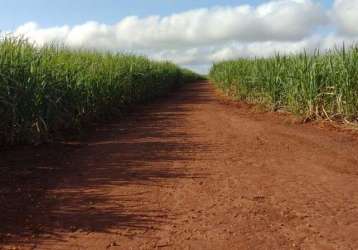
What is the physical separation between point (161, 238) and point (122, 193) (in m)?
1.44

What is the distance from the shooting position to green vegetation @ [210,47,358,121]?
10812mm

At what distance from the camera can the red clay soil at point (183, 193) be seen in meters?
4.39

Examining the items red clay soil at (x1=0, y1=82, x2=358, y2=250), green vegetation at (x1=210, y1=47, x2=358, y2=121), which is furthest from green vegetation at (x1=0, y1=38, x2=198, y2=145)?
green vegetation at (x1=210, y1=47, x2=358, y2=121)

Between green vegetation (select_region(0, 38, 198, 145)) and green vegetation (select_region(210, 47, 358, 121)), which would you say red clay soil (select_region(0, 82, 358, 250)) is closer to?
green vegetation (select_region(0, 38, 198, 145))

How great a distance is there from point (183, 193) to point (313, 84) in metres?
6.99

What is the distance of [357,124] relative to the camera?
10484 mm

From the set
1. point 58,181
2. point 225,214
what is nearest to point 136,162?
point 58,181

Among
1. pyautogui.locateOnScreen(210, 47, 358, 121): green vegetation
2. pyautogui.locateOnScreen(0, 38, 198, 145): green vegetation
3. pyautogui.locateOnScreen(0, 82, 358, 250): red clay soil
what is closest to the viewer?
pyautogui.locateOnScreen(0, 82, 358, 250): red clay soil

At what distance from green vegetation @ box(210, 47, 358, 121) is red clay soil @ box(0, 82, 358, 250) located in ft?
4.77

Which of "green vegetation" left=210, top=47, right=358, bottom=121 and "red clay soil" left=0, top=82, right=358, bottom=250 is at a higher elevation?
"green vegetation" left=210, top=47, right=358, bottom=121

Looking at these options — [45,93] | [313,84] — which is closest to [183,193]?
[45,93]

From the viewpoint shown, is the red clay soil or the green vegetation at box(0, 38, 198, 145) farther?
the green vegetation at box(0, 38, 198, 145)

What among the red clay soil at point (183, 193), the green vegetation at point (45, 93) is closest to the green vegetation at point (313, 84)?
the red clay soil at point (183, 193)

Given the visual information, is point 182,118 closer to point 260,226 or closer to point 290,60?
point 290,60
